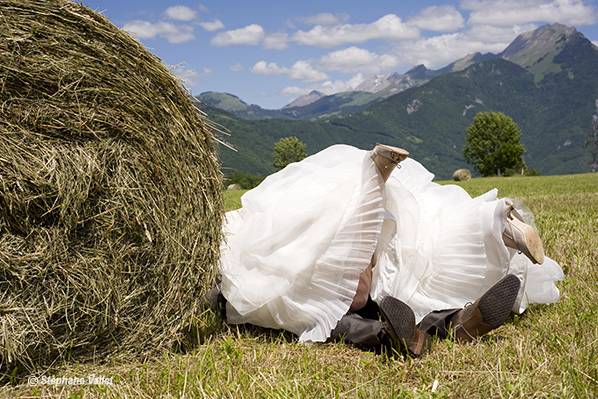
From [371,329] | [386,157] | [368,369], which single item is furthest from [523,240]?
[368,369]

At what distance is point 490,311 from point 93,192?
219 centimetres

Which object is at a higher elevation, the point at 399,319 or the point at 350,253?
the point at 350,253

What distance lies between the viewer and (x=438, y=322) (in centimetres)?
347

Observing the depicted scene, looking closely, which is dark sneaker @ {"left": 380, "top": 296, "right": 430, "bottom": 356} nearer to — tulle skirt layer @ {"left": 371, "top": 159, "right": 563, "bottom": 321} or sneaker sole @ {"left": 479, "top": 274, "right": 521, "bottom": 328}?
sneaker sole @ {"left": 479, "top": 274, "right": 521, "bottom": 328}

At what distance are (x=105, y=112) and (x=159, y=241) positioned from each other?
2.40 ft

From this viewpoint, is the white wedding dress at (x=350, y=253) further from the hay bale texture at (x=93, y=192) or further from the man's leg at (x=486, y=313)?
the hay bale texture at (x=93, y=192)

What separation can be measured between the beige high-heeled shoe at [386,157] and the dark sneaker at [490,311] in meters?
0.90

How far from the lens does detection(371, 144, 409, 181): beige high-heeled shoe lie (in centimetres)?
346

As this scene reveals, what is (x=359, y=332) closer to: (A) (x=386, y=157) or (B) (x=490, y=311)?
(B) (x=490, y=311)

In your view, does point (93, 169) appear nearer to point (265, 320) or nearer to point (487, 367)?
point (265, 320)

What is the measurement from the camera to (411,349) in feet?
9.95

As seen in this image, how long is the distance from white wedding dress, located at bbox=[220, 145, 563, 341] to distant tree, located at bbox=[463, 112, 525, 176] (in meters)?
68.0

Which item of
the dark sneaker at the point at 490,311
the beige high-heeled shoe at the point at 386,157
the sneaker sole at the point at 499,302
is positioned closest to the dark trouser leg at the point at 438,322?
the dark sneaker at the point at 490,311

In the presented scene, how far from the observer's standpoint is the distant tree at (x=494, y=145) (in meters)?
68.6
